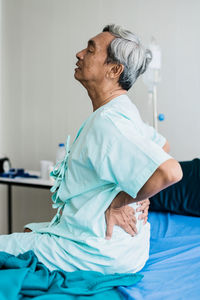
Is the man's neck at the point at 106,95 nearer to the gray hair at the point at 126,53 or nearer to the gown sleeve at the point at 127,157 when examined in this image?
the gray hair at the point at 126,53

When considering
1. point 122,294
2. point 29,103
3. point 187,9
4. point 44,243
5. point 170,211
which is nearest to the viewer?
point 122,294

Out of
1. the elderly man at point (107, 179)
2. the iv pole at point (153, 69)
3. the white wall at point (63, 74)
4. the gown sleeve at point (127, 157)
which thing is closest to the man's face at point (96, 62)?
the elderly man at point (107, 179)

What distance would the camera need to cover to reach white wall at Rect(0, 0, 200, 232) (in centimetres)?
237

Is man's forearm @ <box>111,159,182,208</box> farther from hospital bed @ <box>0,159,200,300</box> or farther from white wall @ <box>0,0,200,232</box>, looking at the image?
white wall @ <box>0,0,200,232</box>

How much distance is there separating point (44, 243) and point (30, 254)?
0.06 meters

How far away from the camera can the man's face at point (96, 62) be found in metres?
1.22

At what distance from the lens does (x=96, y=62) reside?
1228mm

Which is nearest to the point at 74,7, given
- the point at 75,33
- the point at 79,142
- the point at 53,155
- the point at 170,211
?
the point at 75,33

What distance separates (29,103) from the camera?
3020 millimetres

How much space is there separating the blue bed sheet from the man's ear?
0.66 m

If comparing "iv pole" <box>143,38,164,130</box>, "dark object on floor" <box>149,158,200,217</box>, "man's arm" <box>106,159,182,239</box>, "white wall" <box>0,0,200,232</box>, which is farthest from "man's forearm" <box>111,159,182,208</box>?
"white wall" <box>0,0,200,232</box>

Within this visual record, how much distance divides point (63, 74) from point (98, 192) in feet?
6.46

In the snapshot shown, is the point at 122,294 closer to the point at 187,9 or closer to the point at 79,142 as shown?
the point at 79,142

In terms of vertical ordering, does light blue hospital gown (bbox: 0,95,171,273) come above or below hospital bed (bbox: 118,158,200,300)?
above
